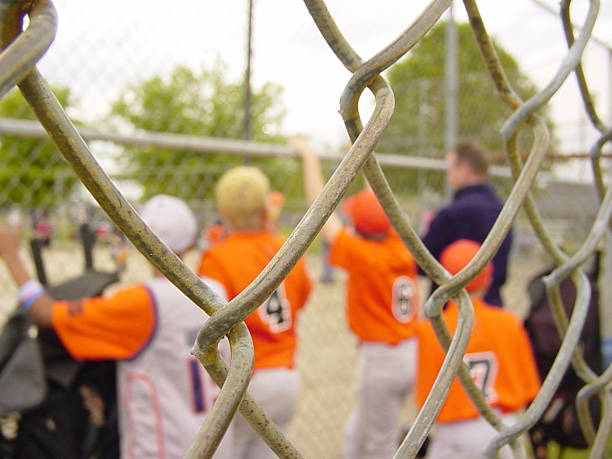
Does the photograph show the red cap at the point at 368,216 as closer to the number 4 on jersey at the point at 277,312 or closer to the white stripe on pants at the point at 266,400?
the number 4 on jersey at the point at 277,312

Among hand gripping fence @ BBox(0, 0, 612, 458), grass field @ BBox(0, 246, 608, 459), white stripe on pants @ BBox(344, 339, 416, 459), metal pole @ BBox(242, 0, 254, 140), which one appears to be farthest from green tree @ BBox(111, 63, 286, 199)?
hand gripping fence @ BBox(0, 0, 612, 458)

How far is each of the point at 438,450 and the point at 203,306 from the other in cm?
204

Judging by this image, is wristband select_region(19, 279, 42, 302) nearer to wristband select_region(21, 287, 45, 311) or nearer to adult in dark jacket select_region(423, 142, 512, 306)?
wristband select_region(21, 287, 45, 311)

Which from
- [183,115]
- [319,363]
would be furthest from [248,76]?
[319,363]

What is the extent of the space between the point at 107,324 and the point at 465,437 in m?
1.42

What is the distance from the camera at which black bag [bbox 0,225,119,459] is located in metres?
1.58

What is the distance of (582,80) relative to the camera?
878 millimetres

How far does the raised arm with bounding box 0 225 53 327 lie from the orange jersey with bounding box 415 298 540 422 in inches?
54.4

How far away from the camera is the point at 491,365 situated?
204 cm

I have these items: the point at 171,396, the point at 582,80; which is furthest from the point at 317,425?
the point at 582,80

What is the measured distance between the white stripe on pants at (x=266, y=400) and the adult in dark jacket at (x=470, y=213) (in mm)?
1078

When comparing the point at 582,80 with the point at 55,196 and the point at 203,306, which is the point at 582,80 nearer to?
the point at 203,306

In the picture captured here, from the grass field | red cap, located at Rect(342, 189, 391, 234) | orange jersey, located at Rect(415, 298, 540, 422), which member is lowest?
the grass field

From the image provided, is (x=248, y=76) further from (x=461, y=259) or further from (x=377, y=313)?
(x=377, y=313)
